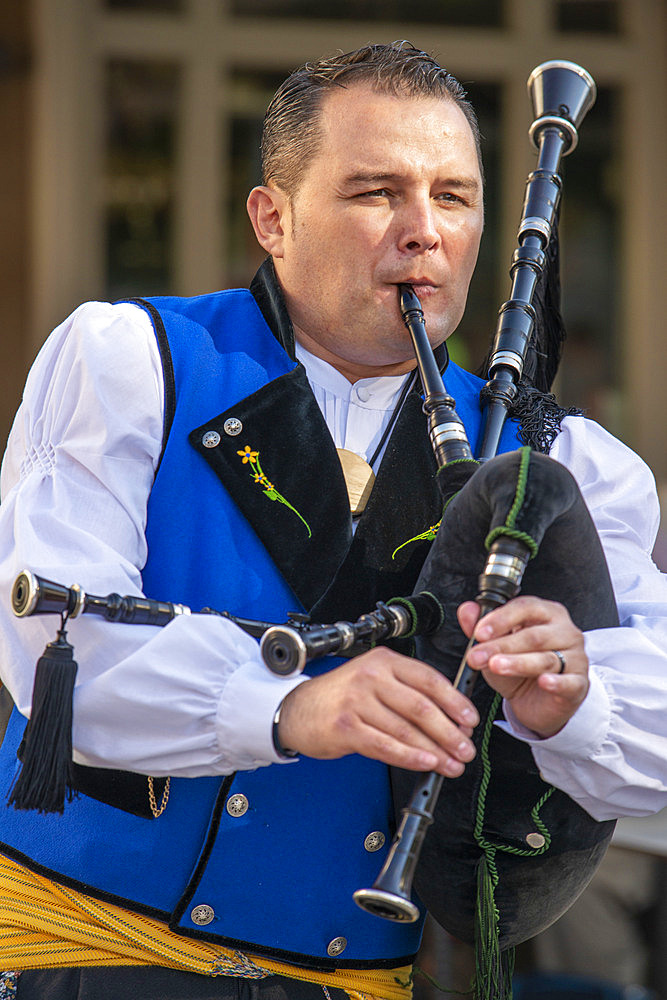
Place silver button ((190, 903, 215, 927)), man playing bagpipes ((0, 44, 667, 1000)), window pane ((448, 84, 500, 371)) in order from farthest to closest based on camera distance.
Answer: window pane ((448, 84, 500, 371)), silver button ((190, 903, 215, 927)), man playing bagpipes ((0, 44, 667, 1000))

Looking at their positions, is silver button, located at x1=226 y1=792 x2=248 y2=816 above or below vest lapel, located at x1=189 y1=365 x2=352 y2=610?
below

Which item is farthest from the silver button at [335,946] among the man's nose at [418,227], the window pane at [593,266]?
the window pane at [593,266]

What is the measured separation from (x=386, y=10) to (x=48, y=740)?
4996 millimetres

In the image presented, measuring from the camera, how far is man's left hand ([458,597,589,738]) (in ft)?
4.26

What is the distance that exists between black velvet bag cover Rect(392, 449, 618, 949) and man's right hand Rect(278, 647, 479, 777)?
0.18m

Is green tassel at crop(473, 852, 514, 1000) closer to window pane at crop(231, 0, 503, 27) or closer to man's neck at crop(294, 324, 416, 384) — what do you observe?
man's neck at crop(294, 324, 416, 384)

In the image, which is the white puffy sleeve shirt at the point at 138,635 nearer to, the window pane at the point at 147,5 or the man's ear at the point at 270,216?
the man's ear at the point at 270,216

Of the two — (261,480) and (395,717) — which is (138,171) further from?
(395,717)

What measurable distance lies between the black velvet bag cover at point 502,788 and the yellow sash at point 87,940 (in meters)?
0.28

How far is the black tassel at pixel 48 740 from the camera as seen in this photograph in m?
1.38

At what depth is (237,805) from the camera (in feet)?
5.25

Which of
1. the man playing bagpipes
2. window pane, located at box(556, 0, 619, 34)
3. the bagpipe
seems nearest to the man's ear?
the man playing bagpipes

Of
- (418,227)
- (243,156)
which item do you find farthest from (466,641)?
(243,156)

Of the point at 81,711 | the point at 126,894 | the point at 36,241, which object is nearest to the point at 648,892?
the point at 126,894
